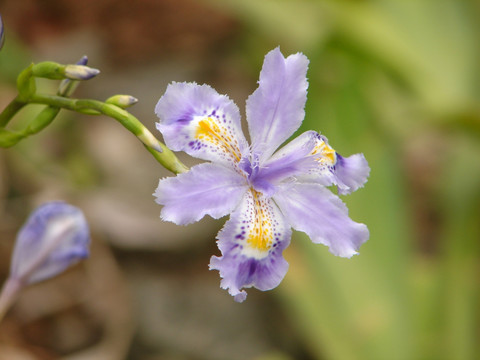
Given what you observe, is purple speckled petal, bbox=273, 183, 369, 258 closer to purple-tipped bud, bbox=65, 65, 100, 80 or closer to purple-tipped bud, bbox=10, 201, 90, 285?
purple-tipped bud, bbox=65, 65, 100, 80

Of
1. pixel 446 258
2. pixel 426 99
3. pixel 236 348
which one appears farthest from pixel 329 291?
pixel 426 99

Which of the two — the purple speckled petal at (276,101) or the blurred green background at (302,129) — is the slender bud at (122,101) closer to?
the purple speckled petal at (276,101)

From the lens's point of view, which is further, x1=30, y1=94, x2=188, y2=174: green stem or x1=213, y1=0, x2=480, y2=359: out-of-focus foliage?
x1=213, y1=0, x2=480, y2=359: out-of-focus foliage

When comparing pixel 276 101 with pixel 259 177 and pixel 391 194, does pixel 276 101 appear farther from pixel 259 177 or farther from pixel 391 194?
pixel 391 194

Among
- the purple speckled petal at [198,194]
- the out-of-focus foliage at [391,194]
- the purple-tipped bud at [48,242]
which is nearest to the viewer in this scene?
the purple speckled petal at [198,194]

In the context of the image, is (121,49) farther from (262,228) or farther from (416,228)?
(262,228)

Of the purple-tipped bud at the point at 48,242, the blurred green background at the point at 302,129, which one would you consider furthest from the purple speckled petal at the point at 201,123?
the blurred green background at the point at 302,129

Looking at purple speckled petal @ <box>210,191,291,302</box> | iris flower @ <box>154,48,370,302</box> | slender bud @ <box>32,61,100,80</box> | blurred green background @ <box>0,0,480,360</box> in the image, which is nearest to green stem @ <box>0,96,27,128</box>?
slender bud @ <box>32,61,100,80</box>

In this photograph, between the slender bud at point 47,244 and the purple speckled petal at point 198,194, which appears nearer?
the purple speckled petal at point 198,194
